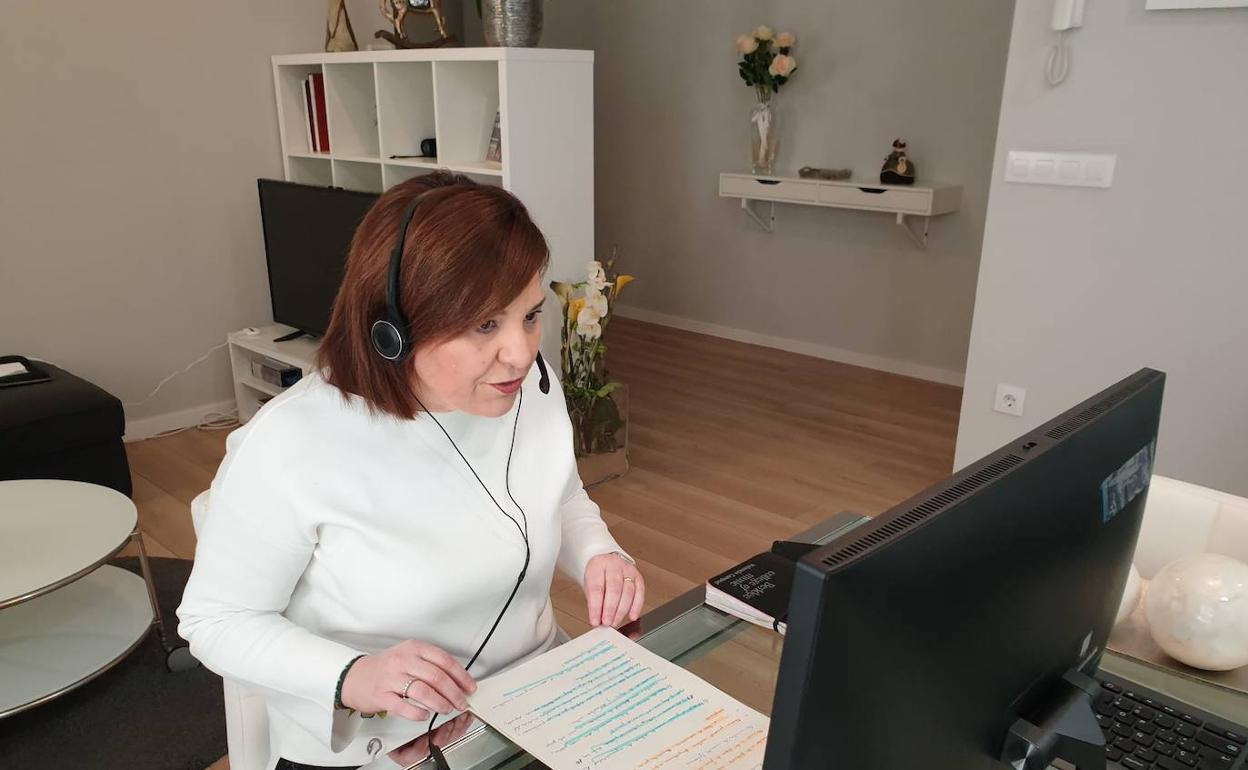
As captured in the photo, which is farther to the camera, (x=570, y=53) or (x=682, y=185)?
(x=682, y=185)

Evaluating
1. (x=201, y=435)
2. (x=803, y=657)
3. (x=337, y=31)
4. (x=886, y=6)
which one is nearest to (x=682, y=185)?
(x=886, y=6)

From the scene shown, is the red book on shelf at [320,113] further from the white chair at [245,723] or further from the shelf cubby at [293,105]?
the white chair at [245,723]

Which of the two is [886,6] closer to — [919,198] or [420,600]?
[919,198]

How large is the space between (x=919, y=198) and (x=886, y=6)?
960mm

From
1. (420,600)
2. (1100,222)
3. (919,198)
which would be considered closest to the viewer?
(420,600)

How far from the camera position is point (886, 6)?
165 inches

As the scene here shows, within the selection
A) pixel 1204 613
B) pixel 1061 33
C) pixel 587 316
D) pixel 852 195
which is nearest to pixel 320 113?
pixel 587 316

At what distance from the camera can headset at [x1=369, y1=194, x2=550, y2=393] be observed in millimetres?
950

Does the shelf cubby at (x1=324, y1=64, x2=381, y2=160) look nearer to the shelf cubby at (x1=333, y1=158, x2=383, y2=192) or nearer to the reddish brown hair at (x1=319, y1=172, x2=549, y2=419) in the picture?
the shelf cubby at (x1=333, y1=158, x2=383, y2=192)

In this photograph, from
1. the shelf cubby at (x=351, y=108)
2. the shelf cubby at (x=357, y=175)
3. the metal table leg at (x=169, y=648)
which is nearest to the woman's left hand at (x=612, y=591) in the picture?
the metal table leg at (x=169, y=648)

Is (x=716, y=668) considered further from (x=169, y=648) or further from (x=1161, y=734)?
(x=169, y=648)

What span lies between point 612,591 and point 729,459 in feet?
7.83

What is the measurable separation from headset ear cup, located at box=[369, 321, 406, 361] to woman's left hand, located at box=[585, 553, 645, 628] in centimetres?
41

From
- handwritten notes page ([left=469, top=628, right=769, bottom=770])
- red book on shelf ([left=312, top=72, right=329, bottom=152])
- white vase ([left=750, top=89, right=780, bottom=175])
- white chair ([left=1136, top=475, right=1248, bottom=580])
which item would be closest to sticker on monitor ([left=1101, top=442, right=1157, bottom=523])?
handwritten notes page ([left=469, top=628, right=769, bottom=770])
